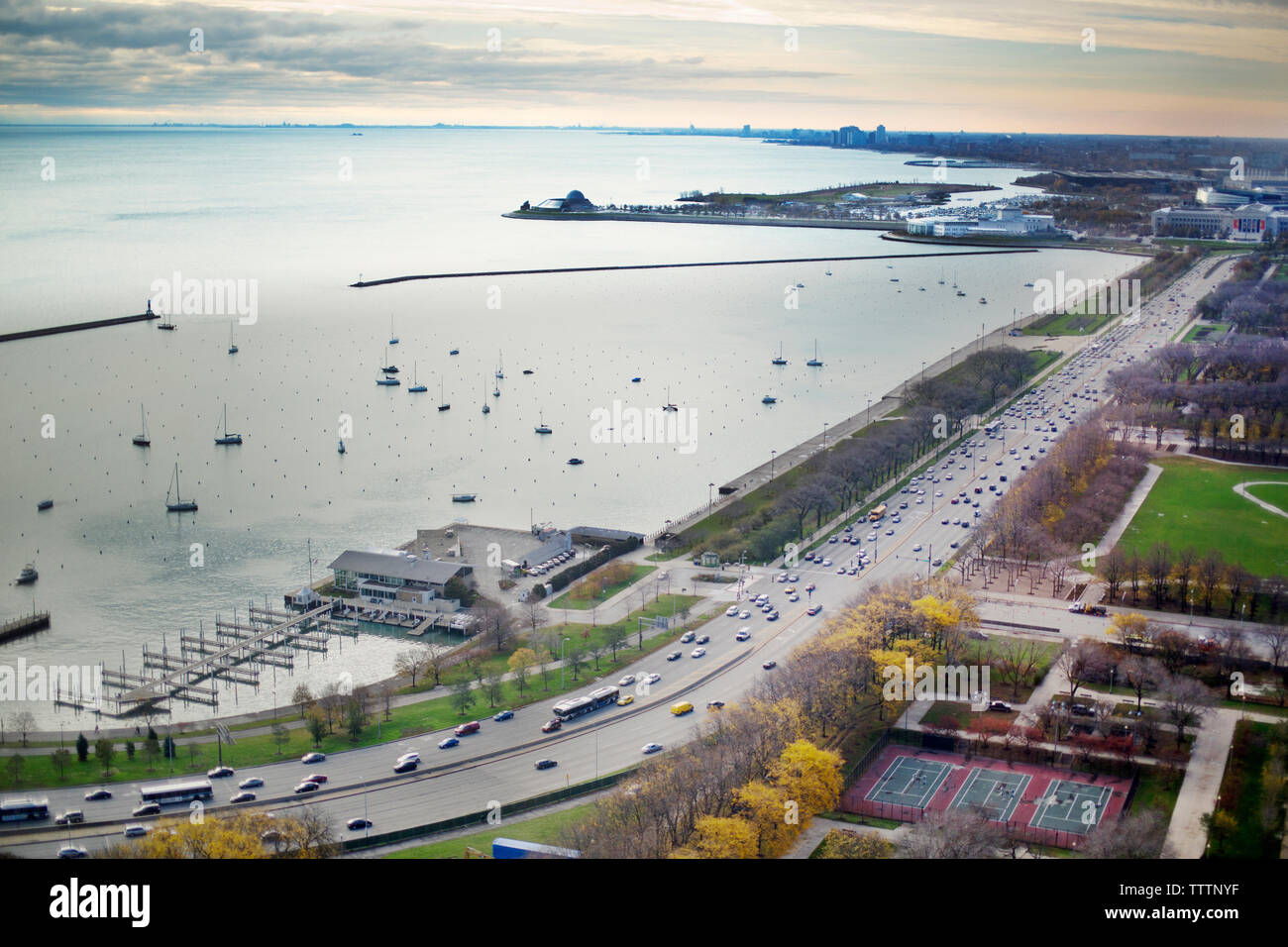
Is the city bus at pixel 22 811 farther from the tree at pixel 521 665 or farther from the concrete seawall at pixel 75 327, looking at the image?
the concrete seawall at pixel 75 327

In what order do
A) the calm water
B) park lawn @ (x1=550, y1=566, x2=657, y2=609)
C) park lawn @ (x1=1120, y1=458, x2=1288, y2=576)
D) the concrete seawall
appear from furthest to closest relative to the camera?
the concrete seawall, the calm water, park lawn @ (x1=1120, y1=458, x2=1288, y2=576), park lawn @ (x1=550, y1=566, x2=657, y2=609)

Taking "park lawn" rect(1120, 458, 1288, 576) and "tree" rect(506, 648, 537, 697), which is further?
"park lawn" rect(1120, 458, 1288, 576)

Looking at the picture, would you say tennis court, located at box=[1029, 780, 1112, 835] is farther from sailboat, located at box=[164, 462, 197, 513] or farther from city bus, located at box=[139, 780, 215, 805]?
sailboat, located at box=[164, 462, 197, 513]

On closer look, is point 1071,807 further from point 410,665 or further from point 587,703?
point 410,665

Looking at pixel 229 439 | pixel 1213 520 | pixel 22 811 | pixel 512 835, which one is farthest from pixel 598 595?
pixel 229 439

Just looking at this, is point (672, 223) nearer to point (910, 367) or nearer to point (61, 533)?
point (910, 367)

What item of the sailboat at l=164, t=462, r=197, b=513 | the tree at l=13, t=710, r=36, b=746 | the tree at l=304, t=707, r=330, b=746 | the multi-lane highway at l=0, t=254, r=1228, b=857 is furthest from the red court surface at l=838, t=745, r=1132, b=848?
the sailboat at l=164, t=462, r=197, b=513
